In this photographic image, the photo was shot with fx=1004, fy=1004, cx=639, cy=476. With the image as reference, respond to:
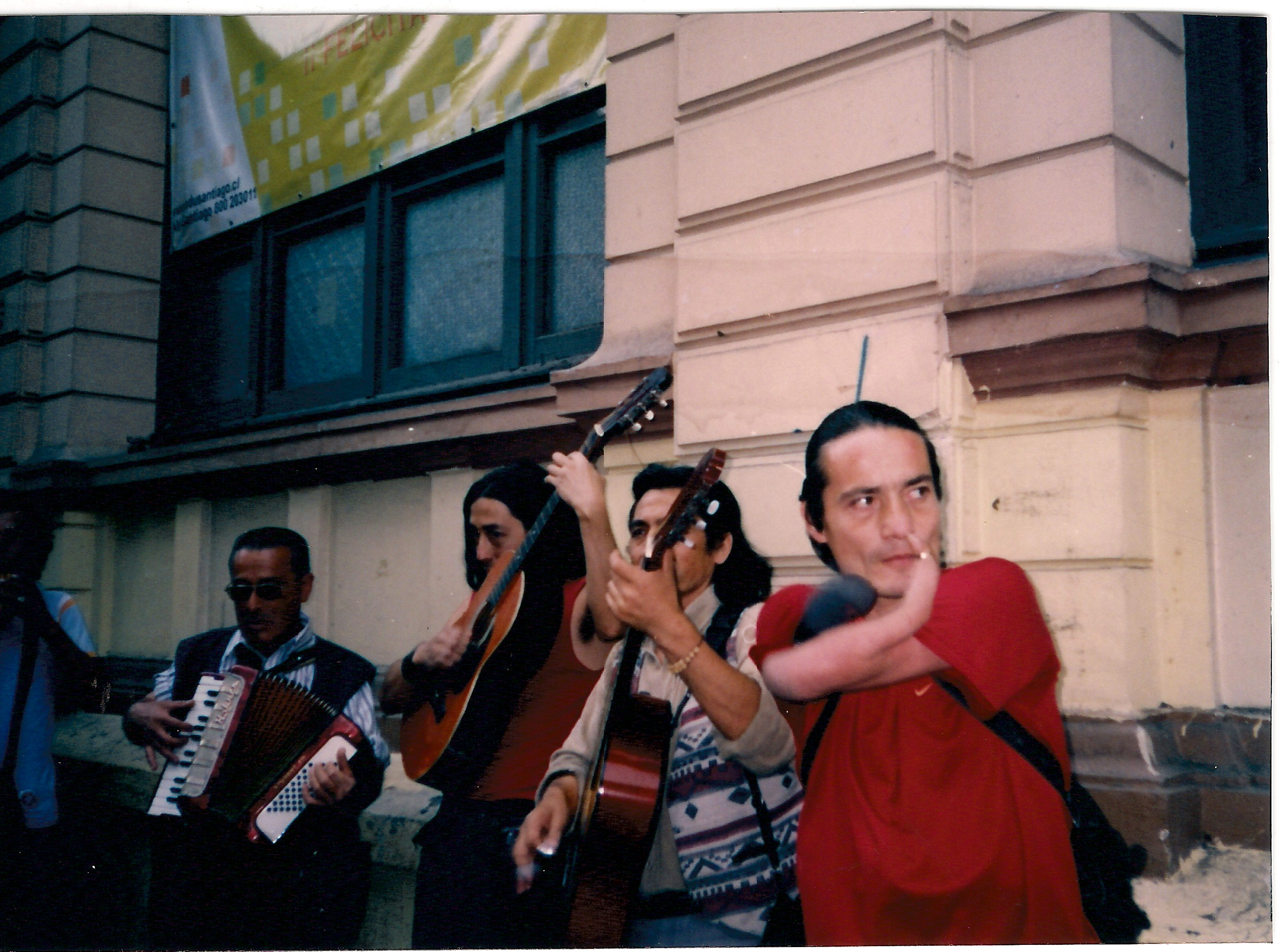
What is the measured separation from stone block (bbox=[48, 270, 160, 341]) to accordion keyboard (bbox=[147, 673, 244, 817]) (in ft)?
9.90

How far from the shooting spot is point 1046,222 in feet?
10.4

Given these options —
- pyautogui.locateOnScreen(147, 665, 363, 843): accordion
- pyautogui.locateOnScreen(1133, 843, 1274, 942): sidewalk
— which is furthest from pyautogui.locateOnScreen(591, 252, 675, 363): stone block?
pyautogui.locateOnScreen(1133, 843, 1274, 942): sidewalk

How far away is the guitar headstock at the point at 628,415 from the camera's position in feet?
11.5

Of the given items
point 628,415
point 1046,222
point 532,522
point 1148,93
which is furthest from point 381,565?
point 1148,93

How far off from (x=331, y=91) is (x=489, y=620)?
313cm

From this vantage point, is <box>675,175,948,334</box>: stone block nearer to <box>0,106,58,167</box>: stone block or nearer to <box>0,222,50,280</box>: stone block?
<box>0,222,50,280</box>: stone block

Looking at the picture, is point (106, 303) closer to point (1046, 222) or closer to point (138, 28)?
point (138, 28)

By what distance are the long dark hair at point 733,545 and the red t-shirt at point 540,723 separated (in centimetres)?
45

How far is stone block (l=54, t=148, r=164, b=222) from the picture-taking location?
604cm

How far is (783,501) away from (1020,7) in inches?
70.2

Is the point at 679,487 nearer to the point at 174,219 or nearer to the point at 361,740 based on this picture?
the point at 361,740

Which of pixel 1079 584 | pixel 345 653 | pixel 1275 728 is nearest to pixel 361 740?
pixel 345 653

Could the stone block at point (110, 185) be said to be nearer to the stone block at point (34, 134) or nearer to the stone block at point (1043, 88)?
the stone block at point (34, 134)

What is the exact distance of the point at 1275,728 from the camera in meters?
2.92
